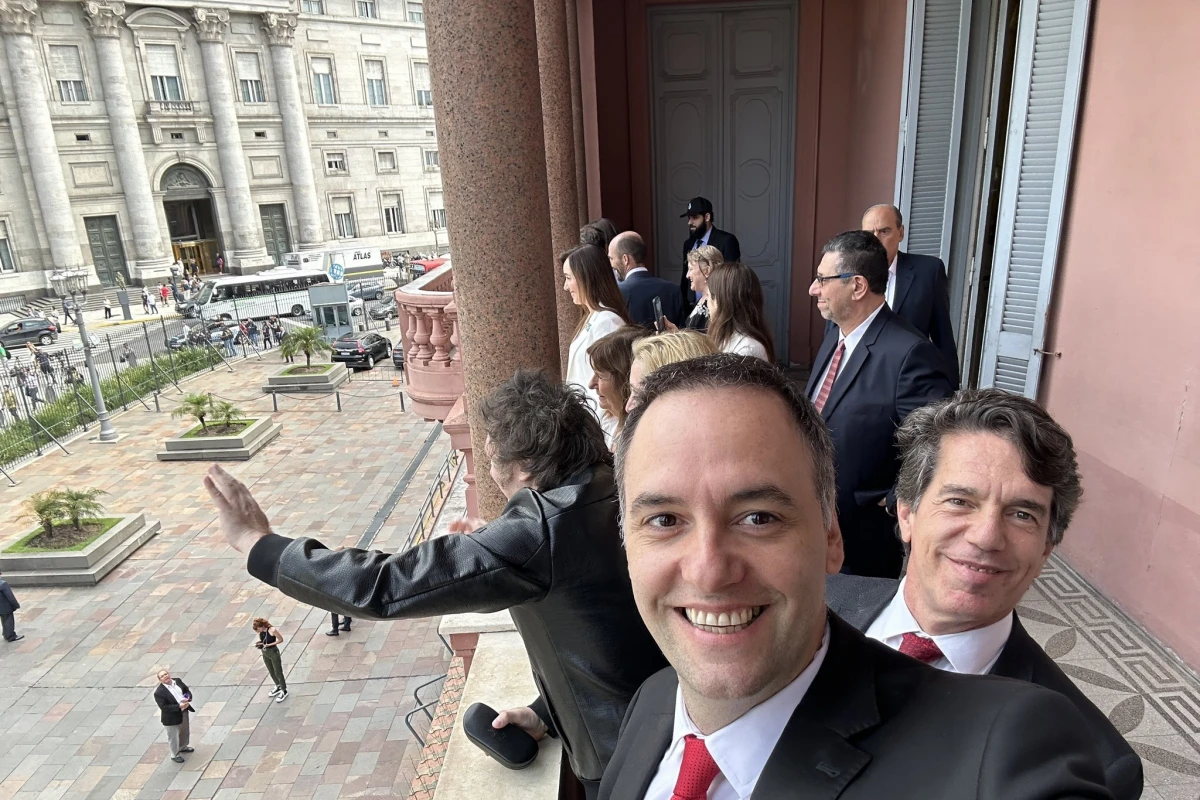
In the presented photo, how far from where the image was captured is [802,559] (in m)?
0.90

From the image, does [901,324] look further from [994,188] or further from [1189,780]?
[994,188]

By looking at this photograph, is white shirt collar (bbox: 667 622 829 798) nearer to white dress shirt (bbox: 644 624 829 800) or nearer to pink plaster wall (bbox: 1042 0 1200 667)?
white dress shirt (bbox: 644 624 829 800)

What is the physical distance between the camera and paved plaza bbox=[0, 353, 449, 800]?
33.0 feet

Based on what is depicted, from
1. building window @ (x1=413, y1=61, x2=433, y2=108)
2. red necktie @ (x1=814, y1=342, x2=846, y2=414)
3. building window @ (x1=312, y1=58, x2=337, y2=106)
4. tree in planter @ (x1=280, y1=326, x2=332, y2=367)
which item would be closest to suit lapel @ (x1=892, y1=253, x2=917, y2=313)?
red necktie @ (x1=814, y1=342, x2=846, y2=414)

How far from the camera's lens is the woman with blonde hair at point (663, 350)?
263 centimetres

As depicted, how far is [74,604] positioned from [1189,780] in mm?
16886

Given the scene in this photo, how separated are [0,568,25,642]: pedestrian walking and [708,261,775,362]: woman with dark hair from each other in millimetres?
14566

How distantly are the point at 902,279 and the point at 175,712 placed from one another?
1033 cm

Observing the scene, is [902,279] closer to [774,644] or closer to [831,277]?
[831,277]

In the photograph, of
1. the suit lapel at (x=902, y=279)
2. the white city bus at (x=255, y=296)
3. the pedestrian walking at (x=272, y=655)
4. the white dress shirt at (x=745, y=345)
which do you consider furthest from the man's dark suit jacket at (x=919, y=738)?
the white city bus at (x=255, y=296)

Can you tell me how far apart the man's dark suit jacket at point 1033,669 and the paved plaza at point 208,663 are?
9327 millimetres

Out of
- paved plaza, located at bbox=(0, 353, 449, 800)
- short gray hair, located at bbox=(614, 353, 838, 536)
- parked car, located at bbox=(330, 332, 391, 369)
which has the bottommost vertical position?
paved plaza, located at bbox=(0, 353, 449, 800)

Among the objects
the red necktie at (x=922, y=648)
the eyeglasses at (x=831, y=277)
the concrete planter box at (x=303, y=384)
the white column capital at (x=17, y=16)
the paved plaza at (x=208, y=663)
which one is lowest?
the paved plaza at (x=208, y=663)

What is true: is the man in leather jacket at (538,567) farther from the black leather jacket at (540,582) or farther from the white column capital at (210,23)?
the white column capital at (210,23)
